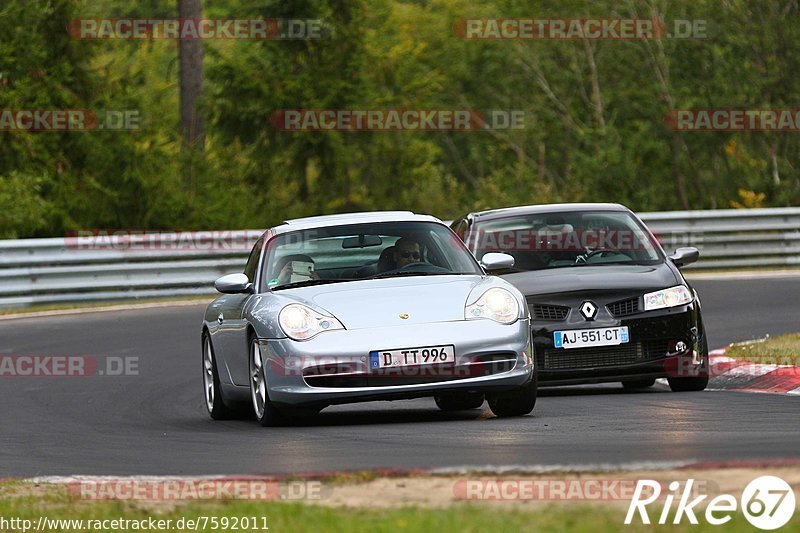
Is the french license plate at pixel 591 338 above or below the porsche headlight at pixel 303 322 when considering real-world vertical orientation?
below

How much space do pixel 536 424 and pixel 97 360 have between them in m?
8.46

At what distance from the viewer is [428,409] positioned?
42.7ft

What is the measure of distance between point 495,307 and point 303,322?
1241 mm

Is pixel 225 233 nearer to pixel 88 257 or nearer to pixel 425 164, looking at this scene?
pixel 88 257

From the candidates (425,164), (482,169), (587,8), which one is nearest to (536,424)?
(425,164)

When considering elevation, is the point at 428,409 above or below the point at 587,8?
below

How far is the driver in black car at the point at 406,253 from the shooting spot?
12.2m

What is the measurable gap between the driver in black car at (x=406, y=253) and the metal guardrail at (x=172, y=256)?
526 inches

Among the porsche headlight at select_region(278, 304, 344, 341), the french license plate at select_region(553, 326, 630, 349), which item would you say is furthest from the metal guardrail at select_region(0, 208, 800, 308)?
the porsche headlight at select_region(278, 304, 344, 341)
